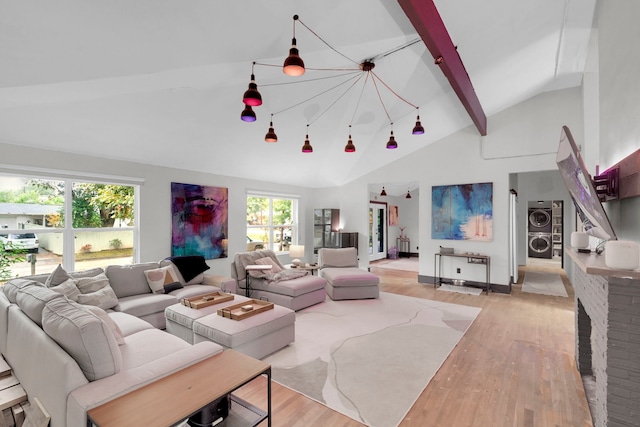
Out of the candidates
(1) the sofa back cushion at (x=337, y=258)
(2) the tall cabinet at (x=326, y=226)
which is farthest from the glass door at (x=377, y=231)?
(1) the sofa back cushion at (x=337, y=258)

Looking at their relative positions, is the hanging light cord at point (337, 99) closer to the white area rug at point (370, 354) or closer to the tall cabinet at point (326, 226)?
the white area rug at point (370, 354)

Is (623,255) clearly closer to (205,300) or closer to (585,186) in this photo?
(585,186)

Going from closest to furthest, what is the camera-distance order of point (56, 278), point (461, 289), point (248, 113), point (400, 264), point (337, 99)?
point (248, 113), point (56, 278), point (337, 99), point (461, 289), point (400, 264)

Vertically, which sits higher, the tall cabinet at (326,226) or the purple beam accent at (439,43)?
the purple beam accent at (439,43)

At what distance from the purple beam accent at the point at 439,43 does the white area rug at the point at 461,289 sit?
131 inches

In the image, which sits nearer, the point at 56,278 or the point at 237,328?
the point at 237,328

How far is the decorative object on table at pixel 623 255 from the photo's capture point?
1.45m

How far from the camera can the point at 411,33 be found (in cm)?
328

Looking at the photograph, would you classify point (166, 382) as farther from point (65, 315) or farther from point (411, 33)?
point (411, 33)

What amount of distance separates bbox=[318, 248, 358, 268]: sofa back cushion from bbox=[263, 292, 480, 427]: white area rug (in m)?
1.16

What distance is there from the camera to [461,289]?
5.92 metres

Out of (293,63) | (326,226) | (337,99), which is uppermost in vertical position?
(337,99)

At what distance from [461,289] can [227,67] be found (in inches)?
222

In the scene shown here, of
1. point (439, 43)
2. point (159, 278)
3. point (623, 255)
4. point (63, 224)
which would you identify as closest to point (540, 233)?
point (439, 43)
